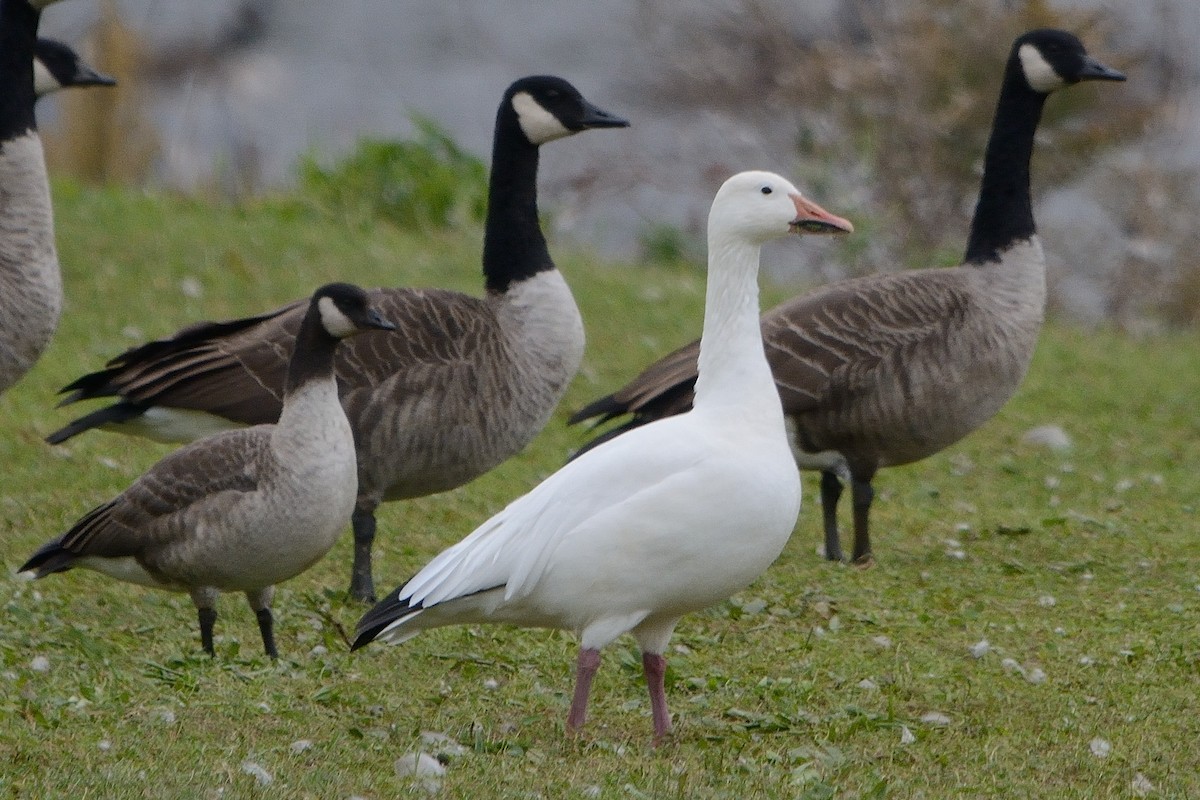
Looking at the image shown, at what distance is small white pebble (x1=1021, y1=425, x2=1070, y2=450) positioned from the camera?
10.7 m

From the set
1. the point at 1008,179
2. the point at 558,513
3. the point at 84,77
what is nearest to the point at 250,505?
the point at 558,513

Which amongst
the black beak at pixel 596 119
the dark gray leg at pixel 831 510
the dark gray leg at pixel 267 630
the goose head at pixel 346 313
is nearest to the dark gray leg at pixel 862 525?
the dark gray leg at pixel 831 510

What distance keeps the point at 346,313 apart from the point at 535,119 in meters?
2.34

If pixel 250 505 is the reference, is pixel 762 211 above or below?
above

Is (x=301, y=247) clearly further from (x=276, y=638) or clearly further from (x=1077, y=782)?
(x=1077, y=782)

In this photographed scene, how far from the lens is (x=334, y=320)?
6246 mm

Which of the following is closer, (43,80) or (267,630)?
(267,630)

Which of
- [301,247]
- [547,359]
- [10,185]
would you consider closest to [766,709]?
[547,359]

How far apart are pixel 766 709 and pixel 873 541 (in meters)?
3.17

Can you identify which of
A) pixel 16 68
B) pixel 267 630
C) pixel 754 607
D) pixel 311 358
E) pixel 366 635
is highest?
pixel 16 68

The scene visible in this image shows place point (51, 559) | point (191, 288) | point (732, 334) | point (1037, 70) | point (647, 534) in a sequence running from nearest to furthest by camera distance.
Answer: point (647, 534), point (732, 334), point (51, 559), point (1037, 70), point (191, 288)

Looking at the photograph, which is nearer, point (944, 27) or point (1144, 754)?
point (1144, 754)

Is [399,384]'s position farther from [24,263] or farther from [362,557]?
[24,263]

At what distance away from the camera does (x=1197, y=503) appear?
30.6 ft
